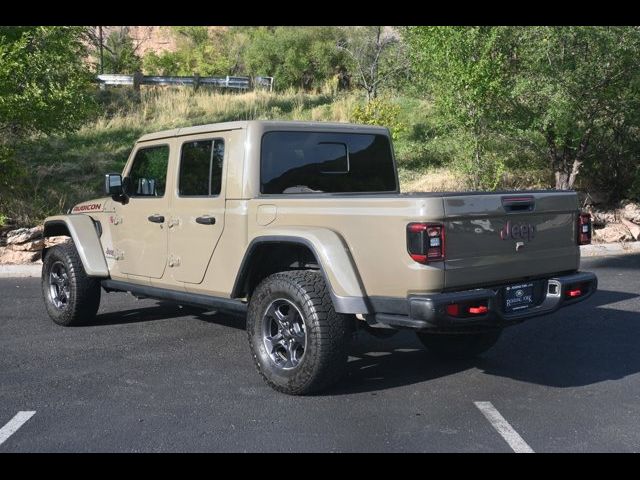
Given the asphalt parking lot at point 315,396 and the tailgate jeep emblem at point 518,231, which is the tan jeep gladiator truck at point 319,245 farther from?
the asphalt parking lot at point 315,396

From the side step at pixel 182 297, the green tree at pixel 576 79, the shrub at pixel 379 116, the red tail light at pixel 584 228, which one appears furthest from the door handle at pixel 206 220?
the shrub at pixel 379 116

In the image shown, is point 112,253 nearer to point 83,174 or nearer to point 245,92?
point 83,174

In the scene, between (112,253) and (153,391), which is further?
(112,253)

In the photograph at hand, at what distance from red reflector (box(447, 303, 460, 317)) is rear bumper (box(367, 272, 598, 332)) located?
19 mm

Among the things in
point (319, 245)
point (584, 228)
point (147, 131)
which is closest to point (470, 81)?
point (584, 228)

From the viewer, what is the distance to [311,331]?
4871mm

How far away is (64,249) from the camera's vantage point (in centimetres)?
735

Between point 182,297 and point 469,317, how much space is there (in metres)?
2.53

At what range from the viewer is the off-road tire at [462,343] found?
607 centimetres

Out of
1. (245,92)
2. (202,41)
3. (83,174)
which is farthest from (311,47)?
(83,174)

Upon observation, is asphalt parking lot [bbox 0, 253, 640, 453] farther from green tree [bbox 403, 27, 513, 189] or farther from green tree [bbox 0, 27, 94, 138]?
green tree [bbox 403, 27, 513, 189]
